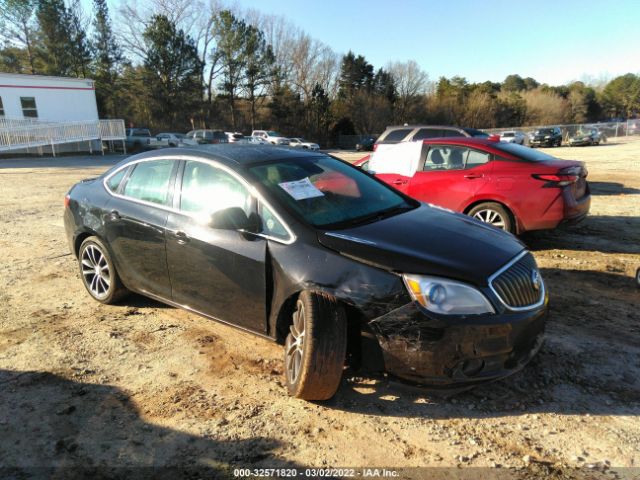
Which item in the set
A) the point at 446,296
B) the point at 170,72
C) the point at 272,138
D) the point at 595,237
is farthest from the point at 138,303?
the point at 170,72

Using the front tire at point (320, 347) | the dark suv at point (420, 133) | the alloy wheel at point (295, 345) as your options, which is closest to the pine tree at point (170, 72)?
the dark suv at point (420, 133)

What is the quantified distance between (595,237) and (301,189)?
5.72m

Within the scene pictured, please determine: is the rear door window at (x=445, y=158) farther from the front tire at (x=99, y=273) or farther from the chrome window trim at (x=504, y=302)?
the front tire at (x=99, y=273)

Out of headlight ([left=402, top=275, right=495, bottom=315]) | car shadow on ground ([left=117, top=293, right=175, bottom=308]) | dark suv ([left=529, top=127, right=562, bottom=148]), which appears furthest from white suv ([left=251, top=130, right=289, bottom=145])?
headlight ([left=402, top=275, right=495, bottom=315])

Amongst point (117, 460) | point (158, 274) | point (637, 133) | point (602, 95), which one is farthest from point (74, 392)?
point (602, 95)

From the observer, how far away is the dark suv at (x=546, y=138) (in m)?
37.1

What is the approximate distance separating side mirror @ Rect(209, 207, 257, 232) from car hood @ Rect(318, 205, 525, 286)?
0.56 metres

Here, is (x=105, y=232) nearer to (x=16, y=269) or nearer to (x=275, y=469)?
(x=16, y=269)

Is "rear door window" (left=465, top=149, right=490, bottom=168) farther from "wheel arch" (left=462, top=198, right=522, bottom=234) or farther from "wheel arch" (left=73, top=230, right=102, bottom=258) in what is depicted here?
"wheel arch" (left=73, top=230, right=102, bottom=258)

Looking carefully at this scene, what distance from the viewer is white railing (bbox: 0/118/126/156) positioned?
901 inches

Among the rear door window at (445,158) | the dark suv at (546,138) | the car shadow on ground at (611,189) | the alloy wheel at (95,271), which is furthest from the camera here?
the dark suv at (546,138)

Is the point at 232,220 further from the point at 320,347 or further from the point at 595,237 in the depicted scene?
the point at 595,237

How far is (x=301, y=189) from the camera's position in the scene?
11.6ft

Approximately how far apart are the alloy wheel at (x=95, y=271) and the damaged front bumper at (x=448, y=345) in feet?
10.0
